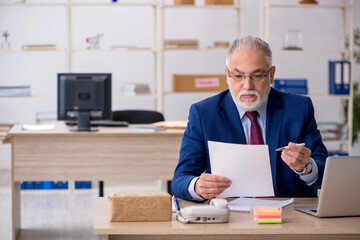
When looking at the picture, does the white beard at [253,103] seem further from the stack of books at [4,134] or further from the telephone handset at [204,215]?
the stack of books at [4,134]

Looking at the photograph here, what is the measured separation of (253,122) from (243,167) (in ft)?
1.23

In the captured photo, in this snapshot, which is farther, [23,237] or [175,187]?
[23,237]

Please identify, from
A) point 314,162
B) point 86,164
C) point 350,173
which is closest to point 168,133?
point 86,164

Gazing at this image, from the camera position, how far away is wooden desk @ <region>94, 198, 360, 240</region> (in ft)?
5.56

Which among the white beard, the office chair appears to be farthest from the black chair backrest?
the white beard

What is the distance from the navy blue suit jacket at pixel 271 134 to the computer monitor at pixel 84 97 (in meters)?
1.88

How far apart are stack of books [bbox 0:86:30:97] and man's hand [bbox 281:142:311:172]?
4.12 m

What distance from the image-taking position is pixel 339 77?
18.7 feet

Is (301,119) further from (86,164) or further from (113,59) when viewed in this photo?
(113,59)

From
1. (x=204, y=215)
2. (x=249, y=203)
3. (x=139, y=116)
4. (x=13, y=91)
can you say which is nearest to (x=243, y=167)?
(x=249, y=203)

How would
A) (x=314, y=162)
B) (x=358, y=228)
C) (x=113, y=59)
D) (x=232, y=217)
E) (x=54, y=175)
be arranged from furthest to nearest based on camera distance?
(x=113, y=59)
(x=54, y=175)
(x=314, y=162)
(x=232, y=217)
(x=358, y=228)

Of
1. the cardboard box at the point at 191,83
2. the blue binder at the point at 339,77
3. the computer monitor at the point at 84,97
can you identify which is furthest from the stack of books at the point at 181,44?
the computer monitor at the point at 84,97

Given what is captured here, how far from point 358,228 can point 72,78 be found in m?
2.85

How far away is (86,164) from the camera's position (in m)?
4.14
